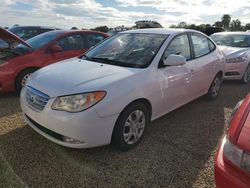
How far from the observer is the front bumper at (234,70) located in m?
7.35

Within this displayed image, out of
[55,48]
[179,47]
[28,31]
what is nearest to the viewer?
[179,47]

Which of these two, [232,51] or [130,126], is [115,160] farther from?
[232,51]

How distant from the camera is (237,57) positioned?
7.38m

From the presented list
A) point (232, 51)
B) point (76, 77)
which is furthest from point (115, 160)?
point (232, 51)

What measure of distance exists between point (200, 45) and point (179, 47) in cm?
90

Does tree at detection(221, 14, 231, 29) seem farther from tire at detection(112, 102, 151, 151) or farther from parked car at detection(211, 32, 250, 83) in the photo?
tire at detection(112, 102, 151, 151)

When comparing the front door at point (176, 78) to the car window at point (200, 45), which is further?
the car window at point (200, 45)

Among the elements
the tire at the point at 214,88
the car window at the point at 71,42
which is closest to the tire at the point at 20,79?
the car window at the point at 71,42

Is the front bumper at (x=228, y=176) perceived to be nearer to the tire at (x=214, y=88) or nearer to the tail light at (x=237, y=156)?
the tail light at (x=237, y=156)

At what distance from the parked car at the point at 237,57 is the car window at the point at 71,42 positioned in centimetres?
396

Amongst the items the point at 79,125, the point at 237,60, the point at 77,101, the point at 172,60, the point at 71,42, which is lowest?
the point at 79,125

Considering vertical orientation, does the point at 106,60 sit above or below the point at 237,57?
above

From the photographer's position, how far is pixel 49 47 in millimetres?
6047

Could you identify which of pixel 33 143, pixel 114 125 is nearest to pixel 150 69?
pixel 114 125
